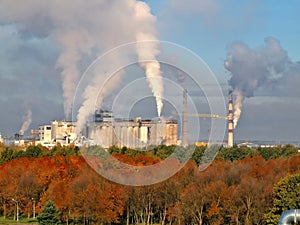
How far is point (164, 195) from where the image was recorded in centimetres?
4078

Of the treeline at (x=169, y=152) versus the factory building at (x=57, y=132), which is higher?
the factory building at (x=57, y=132)

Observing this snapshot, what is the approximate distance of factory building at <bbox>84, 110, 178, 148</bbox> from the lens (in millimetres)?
71250

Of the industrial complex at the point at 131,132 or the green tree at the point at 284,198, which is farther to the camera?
the industrial complex at the point at 131,132

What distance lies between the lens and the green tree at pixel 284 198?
30.8 m

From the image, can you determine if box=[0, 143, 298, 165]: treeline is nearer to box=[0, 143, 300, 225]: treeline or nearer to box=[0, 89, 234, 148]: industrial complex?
box=[0, 89, 234, 148]: industrial complex

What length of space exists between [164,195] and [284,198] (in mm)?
10842

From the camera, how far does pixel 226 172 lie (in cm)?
4184

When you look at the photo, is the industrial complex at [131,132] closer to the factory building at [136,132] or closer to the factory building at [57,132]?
the factory building at [136,132]

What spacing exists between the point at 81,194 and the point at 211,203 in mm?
7996

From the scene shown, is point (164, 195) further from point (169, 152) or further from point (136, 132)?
point (136, 132)

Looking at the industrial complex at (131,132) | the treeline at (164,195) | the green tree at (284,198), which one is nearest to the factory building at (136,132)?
the industrial complex at (131,132)

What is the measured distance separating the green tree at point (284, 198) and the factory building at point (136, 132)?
37.0 meters

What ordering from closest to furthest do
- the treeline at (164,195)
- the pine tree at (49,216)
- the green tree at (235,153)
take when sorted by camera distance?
the treeline at (164,195) → the pine tree at (49,216) → the green tree at (235,153)

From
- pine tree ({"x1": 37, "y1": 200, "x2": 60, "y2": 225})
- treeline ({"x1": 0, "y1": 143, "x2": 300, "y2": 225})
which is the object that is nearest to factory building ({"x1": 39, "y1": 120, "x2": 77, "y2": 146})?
treeline ({"x1": 0, "y1": 143, "x2": 300, "y2": 225})
